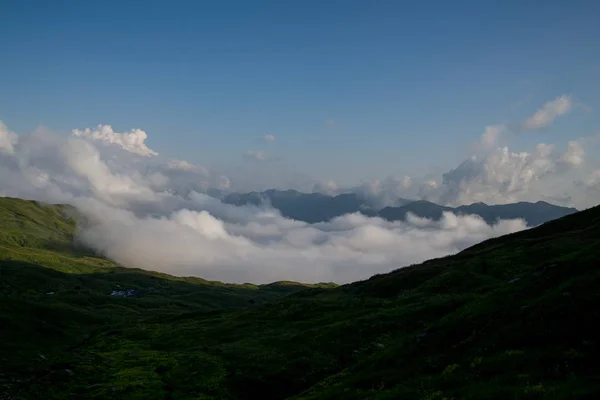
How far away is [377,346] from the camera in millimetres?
51750

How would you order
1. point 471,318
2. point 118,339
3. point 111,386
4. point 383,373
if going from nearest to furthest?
point 383,373
point 471,318
point 111,386
point 118,339

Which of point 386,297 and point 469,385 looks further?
point 386,297

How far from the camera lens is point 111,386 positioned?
139 feet

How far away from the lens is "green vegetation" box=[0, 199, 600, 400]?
91.2 ft

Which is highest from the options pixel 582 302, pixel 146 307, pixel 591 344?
pixel 582 302

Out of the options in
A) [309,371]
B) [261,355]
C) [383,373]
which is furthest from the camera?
[261,355]

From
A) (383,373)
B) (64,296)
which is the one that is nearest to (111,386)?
(383,373)

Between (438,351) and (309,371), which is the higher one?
(438,351)

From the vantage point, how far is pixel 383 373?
116 ft

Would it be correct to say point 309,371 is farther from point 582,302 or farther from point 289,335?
point 582,302

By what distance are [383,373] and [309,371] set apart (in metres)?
17.5

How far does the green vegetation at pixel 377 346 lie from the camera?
27812 mm

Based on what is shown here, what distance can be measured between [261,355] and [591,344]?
39.6 metres

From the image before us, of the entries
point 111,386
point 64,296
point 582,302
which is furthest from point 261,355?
point 64,296
